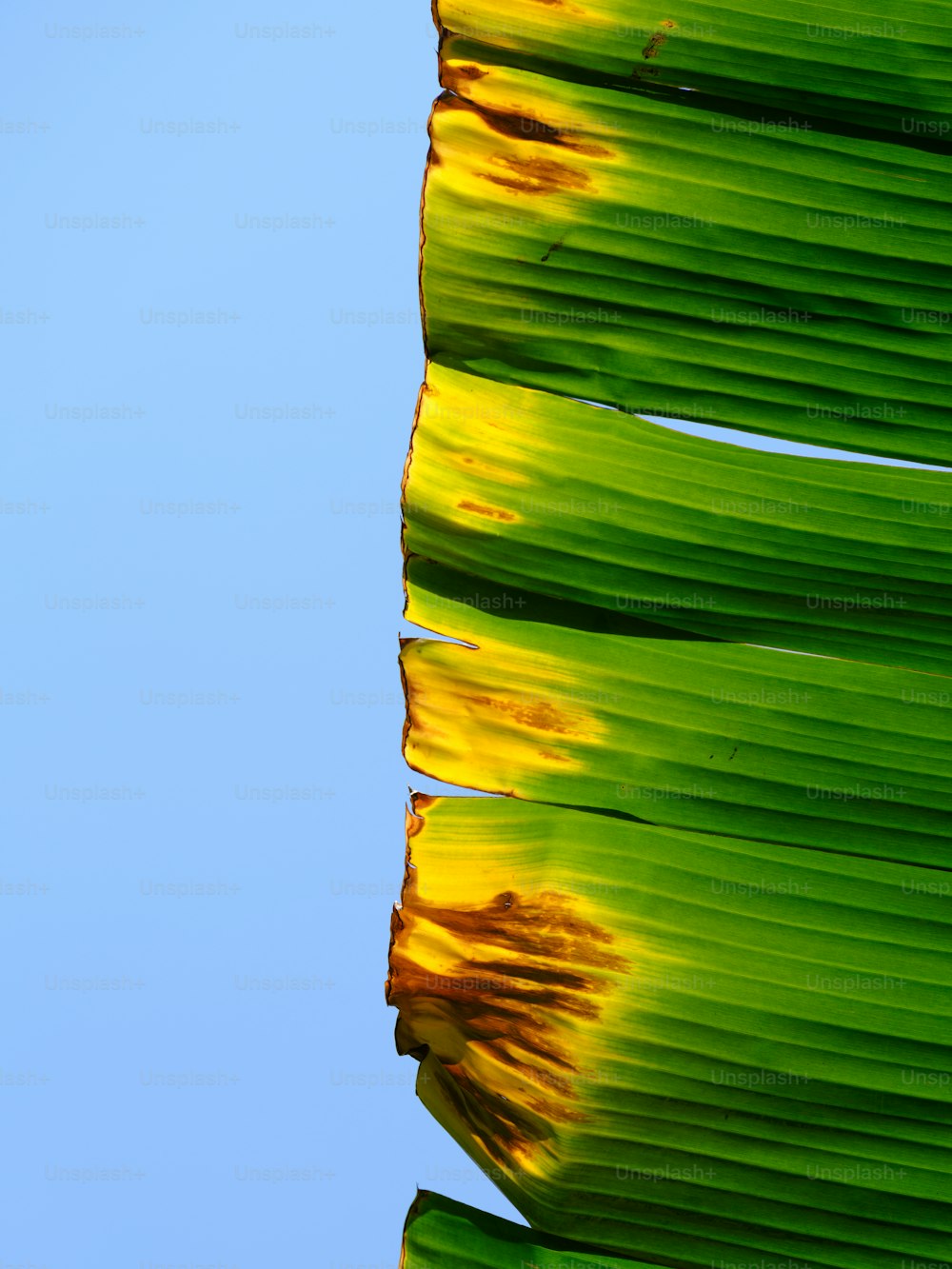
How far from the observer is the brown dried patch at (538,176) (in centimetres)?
103

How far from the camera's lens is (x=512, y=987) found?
100 cm

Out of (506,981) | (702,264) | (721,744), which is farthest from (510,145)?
(506,981)

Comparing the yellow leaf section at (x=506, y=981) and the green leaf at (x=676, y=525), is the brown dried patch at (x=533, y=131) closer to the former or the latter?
the green leaf at (x=676, y=525)

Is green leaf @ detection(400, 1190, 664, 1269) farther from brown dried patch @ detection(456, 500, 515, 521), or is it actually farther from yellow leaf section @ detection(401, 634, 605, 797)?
brown dried patch @ detection(456, 500, 515, 521)

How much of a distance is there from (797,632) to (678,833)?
26 cm

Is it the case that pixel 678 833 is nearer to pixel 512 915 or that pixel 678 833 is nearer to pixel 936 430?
pixel 512 915

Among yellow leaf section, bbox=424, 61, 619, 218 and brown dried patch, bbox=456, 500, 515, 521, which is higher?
yellow leaf section, bbox=424, 61, 619, 218

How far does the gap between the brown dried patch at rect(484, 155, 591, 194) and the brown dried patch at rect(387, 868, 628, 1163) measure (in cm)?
75

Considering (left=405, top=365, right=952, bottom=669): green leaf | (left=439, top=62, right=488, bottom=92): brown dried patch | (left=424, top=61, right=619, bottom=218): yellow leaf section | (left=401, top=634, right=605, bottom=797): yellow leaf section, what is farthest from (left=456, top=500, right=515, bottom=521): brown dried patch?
(left=439, top=62, right=488, bottom=92): brown dried patch

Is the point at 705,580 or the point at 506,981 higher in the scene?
the point at 705,580

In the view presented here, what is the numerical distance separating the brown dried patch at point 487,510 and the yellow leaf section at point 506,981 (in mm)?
348

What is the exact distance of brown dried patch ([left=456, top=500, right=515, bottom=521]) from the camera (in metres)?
1.04

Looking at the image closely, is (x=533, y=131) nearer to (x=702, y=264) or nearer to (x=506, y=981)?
(x=702, y=264)

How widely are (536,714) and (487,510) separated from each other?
226mm
